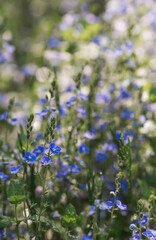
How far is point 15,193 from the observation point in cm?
180

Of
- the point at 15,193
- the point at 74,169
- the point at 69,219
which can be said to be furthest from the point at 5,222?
the point at 74,169

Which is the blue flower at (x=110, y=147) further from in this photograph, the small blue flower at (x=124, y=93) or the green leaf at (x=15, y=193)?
the green leaf at (x=15, y=193)

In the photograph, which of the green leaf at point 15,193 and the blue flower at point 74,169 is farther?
the blue flower at point 74,169

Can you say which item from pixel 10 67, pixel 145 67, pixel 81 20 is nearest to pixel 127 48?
pixel 145 67

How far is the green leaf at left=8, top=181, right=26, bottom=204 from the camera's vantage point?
68.4 inches

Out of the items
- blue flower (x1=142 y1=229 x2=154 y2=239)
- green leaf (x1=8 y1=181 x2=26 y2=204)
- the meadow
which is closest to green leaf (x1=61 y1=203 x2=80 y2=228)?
the meadow

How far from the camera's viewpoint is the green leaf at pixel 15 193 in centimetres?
174

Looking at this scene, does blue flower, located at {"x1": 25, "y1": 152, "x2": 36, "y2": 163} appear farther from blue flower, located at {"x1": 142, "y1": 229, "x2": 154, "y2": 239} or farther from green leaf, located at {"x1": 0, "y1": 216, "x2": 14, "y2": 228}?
blue flower, located at {"x1": 142, "y1": 229, "x2": 154, "y2": 239}

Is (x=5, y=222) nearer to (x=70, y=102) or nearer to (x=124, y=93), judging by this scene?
(x=70, y=102)

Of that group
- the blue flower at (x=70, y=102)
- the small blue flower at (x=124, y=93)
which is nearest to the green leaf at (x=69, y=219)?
the blue flower at (x=70, y=102)

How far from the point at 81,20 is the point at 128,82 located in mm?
1820

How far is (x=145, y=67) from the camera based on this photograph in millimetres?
3812

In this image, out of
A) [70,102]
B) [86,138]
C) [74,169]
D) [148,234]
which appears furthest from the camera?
[86,138]

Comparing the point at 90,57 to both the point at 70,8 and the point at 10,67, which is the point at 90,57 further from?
the point at 70,8
